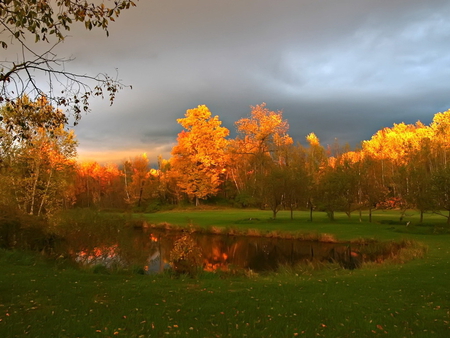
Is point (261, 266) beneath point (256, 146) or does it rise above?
beneath

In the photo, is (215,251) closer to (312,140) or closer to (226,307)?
(226,307)

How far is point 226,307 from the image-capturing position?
845 centimetres

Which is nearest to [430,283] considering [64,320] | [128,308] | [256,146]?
[128,308]

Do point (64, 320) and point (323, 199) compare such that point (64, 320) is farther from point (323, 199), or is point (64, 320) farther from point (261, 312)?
point (323, 199)

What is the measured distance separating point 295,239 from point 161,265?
13.6 meters

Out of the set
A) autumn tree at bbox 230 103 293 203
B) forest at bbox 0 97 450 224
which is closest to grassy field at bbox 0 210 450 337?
forest at bbox 0 97 450 224

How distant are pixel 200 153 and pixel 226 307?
1892 inches

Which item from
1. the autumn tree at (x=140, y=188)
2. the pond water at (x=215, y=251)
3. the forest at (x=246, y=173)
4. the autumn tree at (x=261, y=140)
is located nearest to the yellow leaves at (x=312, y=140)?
the forest at (x=246, y=173)

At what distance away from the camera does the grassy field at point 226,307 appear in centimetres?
663

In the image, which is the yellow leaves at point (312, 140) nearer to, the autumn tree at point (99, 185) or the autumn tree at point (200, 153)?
the autumn tree at point (200, 153)

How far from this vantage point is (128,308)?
317 inches

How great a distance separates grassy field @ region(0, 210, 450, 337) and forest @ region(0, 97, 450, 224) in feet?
14.9

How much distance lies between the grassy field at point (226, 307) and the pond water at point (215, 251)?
6.46 m

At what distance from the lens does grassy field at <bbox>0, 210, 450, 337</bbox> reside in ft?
21.7
